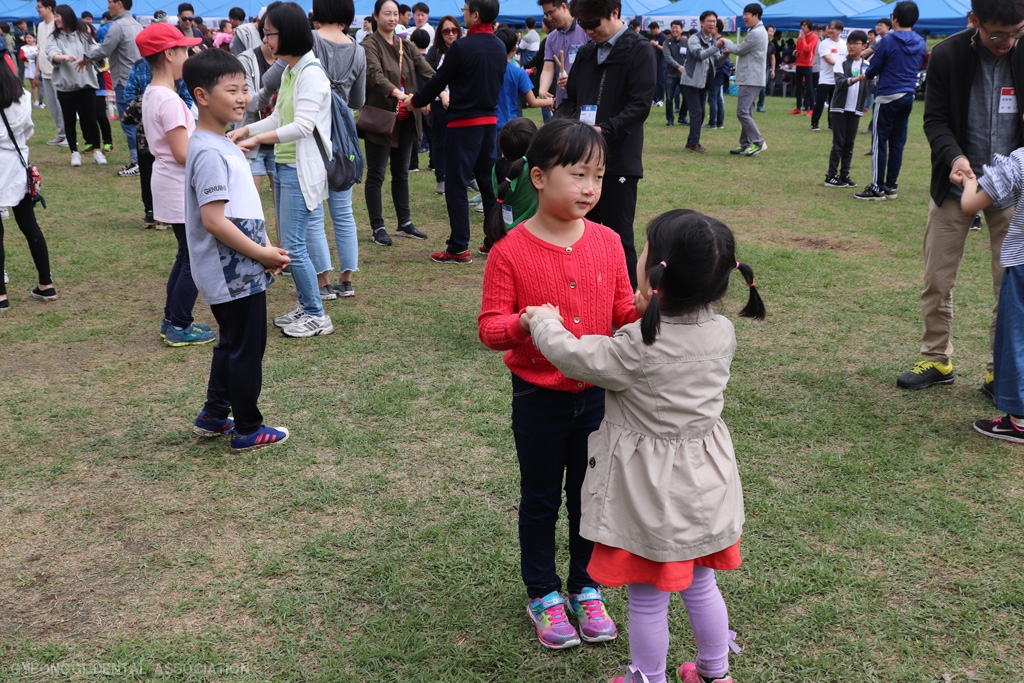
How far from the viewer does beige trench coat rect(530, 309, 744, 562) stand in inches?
80.2

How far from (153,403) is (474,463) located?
176cm

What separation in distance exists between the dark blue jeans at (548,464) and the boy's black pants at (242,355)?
1.56 meters

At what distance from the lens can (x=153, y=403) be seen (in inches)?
167

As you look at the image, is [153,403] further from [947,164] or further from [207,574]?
[947,164]

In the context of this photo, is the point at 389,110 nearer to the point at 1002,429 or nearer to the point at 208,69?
the point at 208,69

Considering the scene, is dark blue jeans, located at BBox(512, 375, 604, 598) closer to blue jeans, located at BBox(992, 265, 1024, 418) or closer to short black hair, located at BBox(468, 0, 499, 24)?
blue jeans, located at BBox(992, 265, 1024, 418)

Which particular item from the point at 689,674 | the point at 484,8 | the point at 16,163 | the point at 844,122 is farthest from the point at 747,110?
the point at 689,674

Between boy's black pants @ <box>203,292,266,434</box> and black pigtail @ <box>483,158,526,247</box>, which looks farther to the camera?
boy's black pants @ <box>203,292,266,434</box>

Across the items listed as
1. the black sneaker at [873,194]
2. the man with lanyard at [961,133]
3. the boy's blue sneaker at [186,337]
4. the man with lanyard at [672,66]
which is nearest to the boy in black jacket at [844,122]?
the black sneaker at [873,194]

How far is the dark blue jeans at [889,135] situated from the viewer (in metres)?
9.12

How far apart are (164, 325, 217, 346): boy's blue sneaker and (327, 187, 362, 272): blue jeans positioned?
43.3 inches

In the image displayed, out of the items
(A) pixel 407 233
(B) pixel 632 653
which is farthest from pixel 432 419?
(A) pixel 407 233

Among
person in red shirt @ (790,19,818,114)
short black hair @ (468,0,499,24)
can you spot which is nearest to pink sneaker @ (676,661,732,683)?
short black hair @ (468,0,499,24)

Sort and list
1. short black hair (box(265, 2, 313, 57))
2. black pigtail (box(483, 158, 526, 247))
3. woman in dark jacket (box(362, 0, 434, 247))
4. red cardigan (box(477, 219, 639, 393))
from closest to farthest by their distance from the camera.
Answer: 1. red cardigan (box(477, 219, 639, 393))
2. black pigtail (box(483, 158, 526, 247))
3. short black hair (box(265, 2, 313, 57))
4. woman in dark jacket (box(362, 0, 434, 247))
